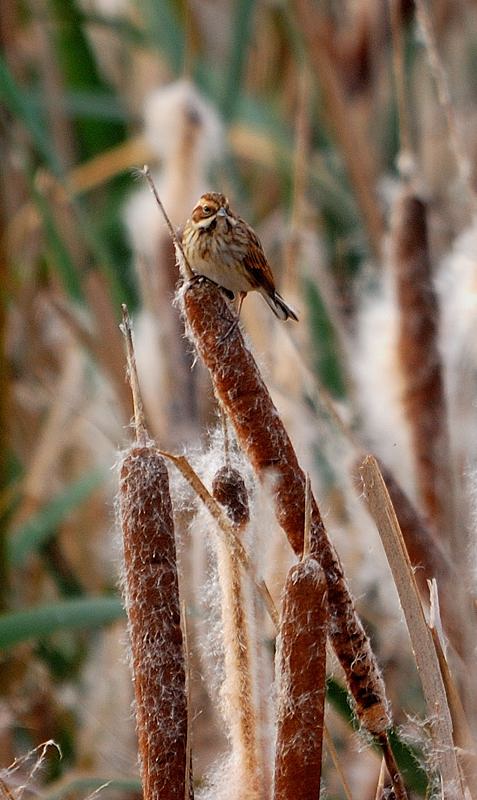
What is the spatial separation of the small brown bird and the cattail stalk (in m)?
0.39

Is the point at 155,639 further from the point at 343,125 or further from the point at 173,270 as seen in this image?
the point at 343,125

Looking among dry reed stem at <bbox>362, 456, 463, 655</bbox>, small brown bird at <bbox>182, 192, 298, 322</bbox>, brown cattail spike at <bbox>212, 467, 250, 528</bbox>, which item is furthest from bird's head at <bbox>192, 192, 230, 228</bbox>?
brown cattail spike at <bbox>212, 467, 250, 528</bbox>

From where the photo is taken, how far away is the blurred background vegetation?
1352mm

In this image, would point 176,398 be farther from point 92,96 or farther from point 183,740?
point 183,740

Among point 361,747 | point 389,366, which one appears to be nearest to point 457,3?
point 389,366

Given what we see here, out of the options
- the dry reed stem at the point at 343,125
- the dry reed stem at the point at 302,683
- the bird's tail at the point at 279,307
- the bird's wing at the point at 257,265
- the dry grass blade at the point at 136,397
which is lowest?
the dry reed stem at the point at 302,683

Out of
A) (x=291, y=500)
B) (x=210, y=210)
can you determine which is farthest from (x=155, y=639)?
(x=210, y=210)

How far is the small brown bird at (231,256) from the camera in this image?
1.03 m

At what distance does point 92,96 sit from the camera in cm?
212

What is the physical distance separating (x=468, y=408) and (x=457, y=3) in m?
1.19

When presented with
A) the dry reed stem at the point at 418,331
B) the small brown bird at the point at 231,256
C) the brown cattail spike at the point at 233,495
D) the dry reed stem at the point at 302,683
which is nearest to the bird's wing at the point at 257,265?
the small brown bird at the point at 231,256

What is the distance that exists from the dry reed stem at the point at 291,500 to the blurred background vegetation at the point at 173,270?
228 mm

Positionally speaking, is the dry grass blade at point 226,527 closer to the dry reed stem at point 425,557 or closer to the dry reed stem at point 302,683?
the dry reed stem at point 302,683

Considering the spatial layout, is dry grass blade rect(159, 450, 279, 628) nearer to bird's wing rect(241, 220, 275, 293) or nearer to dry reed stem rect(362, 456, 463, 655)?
dry reed stem rect(362, 456, 463, 655)
